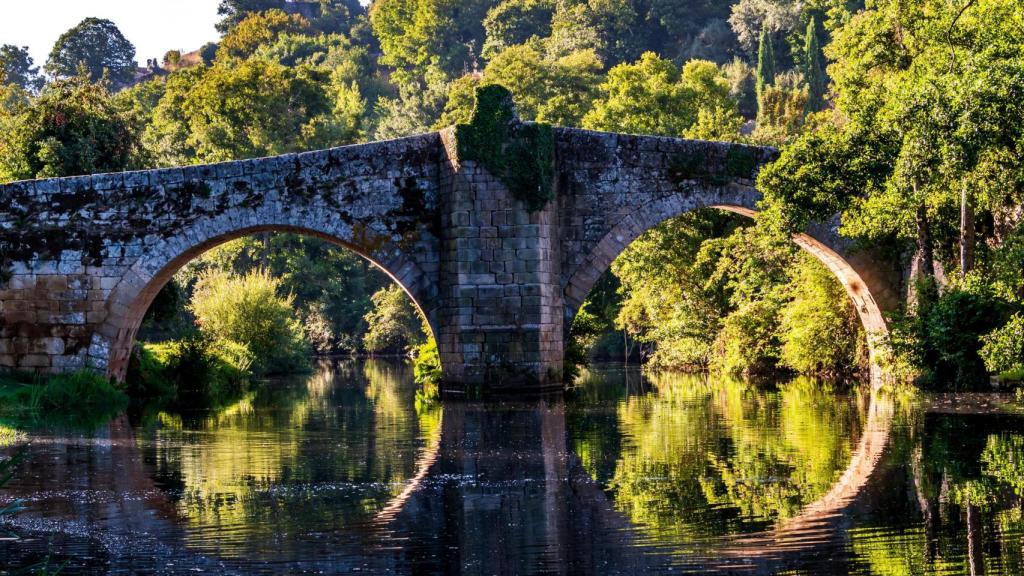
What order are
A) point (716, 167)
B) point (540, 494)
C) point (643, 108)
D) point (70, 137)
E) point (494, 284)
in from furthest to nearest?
1. point (643, 108)
2. point (70, 137)
3. point (716, 167)
4. point (494, 284)
5. point (540, 494)

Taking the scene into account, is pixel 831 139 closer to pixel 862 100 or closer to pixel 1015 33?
pixel 862 100

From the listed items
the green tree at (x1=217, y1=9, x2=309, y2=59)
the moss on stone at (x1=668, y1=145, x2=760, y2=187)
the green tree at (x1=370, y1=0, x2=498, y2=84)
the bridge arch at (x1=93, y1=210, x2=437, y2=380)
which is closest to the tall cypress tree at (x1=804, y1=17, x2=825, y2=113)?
the green tree at (x1=370, y1=0, x2=498, y2=84)

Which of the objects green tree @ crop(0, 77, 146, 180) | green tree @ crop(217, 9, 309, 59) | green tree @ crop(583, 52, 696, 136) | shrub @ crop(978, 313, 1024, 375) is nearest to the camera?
shrub @ crop(978, 313, 1024, 375)

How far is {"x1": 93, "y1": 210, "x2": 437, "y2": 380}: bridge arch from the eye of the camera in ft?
66.6

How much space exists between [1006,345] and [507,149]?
7800 mm

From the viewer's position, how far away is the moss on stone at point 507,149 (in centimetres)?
2045

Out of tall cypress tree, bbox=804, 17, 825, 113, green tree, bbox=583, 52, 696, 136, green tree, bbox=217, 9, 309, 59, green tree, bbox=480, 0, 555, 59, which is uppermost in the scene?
green tree, bbox=217, 9, 309, 59

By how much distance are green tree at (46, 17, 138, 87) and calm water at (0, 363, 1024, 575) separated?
222ft

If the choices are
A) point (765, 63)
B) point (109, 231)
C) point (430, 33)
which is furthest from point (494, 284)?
point (430, 33)

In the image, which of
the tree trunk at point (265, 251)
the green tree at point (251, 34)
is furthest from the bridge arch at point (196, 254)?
the green tree at point (251, 34)

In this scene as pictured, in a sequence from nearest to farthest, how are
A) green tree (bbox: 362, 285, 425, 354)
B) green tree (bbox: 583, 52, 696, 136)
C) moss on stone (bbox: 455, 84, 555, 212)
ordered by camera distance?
moss on stone (bbox: 455, 84, 555, 212), green tree (bbox: 583, 52, 696, 136), green tree (bbox: 362, 285, 425, 354)

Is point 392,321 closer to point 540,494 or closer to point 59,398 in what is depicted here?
point 59,398

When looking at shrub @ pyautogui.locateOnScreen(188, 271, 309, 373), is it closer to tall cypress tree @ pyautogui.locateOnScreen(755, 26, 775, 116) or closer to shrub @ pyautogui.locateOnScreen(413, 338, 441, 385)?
shrub @ pyautogui.locateOnScreen(413, 338, 441, 385)

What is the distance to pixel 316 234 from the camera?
20.7 metres
